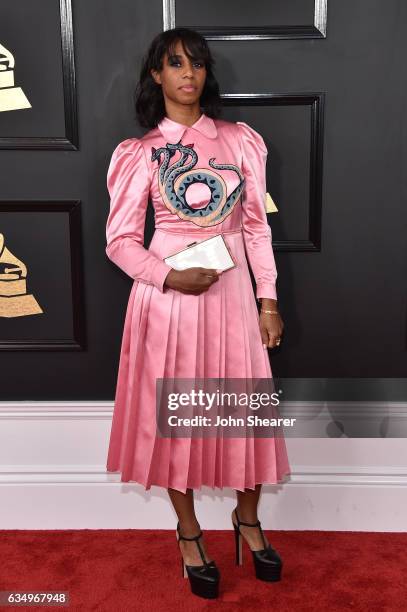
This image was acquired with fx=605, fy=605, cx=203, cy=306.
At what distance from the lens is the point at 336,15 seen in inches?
74.0

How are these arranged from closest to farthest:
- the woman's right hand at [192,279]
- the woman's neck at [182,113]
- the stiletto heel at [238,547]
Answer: the woman's right hand at [192,279]
the woman's neck at [182,113]
the stiletto heel at [238,547]

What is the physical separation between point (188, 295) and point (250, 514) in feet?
2.30

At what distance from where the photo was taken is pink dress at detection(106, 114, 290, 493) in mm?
1678

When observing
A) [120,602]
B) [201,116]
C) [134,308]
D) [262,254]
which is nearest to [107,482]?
[120,602]

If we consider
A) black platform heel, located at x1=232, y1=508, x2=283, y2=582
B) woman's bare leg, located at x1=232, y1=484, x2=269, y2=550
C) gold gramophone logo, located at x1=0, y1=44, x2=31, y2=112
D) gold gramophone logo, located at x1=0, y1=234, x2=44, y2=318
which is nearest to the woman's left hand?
woman's bare leg, located at x1=232, y1=484, x2=269, y2=550

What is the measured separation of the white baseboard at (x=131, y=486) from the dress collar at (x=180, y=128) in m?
0.94

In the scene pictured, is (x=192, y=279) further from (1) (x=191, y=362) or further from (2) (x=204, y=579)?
(2) (x=204, y=579)

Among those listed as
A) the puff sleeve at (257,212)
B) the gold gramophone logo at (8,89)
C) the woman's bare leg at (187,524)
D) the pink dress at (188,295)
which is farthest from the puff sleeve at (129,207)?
the woman's bare leg at (187,524)

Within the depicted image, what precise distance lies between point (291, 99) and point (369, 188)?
381 millimetres

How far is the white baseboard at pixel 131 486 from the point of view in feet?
6.89

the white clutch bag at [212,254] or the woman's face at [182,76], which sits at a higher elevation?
the woman's face at [182,76]

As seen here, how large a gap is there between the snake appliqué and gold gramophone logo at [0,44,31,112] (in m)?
0.55

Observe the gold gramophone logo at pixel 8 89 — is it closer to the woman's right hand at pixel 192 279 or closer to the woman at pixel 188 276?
the woman at pixel 188 276

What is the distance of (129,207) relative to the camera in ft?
5.53
